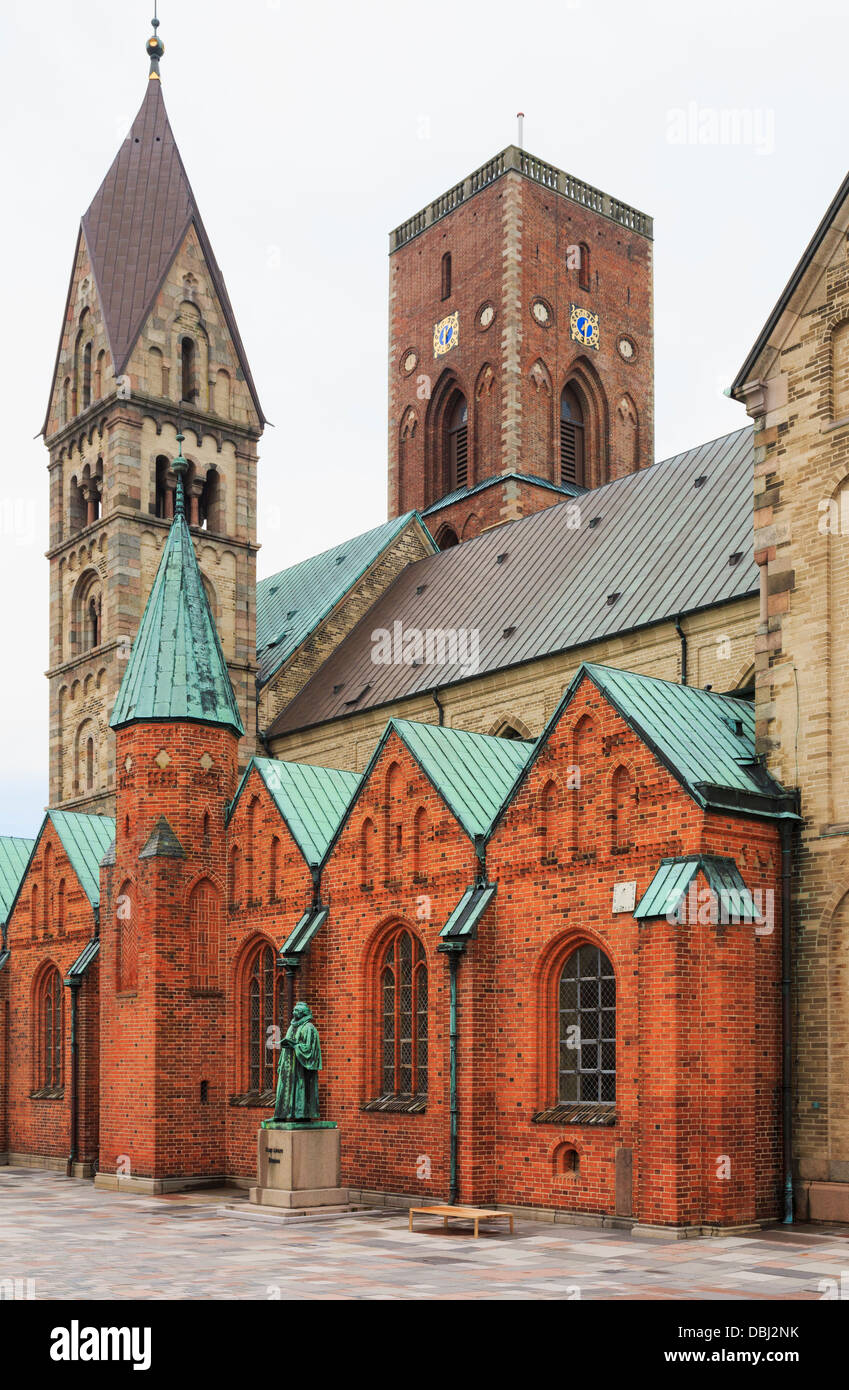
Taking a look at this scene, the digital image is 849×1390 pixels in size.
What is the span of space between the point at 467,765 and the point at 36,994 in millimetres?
14827

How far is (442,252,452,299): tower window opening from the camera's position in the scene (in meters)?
57.5

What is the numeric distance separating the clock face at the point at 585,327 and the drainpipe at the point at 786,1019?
37076 mm

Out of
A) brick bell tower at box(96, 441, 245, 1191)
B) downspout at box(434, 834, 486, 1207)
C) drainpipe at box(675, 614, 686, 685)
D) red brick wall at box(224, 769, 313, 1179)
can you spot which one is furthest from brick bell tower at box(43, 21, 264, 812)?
downspout at box(434, 834, 486, 1207)

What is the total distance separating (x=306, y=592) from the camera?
49.0 metres

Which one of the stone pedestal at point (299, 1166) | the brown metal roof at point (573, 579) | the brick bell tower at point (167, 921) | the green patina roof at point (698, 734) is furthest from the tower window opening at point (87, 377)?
the stone pedestal at point (299, 1166)

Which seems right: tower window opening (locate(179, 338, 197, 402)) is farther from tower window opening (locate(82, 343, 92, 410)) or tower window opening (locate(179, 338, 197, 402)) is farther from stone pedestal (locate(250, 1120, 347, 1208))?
stone pedestal (locate(250, 1120, 347, 1208))

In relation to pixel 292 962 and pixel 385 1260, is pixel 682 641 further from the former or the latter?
pixel 385 1260

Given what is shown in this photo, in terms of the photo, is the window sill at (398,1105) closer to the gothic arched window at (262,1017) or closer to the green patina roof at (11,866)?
the gothic arched window at (262,1017)

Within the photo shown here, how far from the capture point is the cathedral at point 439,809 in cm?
2111

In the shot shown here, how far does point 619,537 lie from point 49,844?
49.1 ft

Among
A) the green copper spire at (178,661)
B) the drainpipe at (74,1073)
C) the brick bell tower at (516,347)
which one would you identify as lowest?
the drainpipe at (74,1073)

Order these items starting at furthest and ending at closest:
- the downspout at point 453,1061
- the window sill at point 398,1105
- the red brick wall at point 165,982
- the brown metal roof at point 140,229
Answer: the brown metal roof at point 140,229, the red brick wall at point 165,982, the window sill at point 398,1105, the downspout at point 453,1061
